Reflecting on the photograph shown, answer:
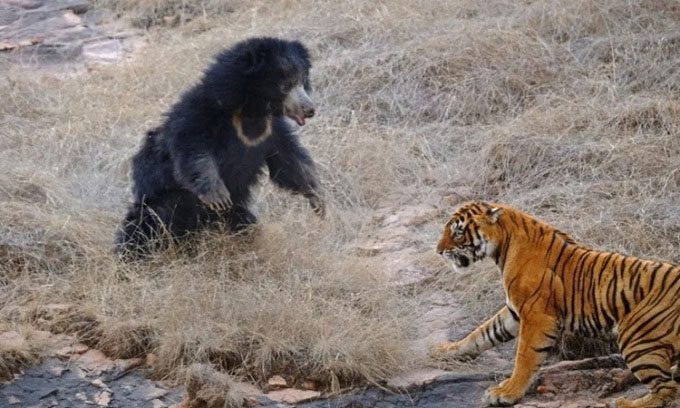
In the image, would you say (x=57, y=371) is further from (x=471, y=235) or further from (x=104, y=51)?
(x=104, y=51)

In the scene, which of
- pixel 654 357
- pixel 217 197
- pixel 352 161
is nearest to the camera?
pixel 654 357

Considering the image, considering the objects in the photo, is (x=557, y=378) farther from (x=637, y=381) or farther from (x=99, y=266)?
(x=99, y=266)

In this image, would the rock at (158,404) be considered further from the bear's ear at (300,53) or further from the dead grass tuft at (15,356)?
the bear's ear at (300,53)

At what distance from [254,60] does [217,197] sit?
81cm

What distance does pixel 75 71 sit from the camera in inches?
404

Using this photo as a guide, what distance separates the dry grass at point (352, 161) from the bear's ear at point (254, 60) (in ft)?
3.26

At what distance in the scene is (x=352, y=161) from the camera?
764 cm

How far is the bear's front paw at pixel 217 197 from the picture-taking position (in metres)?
5.95

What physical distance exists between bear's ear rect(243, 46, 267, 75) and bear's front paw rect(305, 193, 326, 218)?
3.17 feet

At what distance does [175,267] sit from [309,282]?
0.77m

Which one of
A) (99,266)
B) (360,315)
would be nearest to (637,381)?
(360,315)

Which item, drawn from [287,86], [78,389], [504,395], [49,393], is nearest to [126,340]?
[78,389]

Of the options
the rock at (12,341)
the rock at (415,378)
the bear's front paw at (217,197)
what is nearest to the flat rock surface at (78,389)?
the rock at (12,341)

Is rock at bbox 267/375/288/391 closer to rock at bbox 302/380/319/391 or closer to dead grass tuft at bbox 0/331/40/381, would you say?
rock at bbox 302/380/319/391
